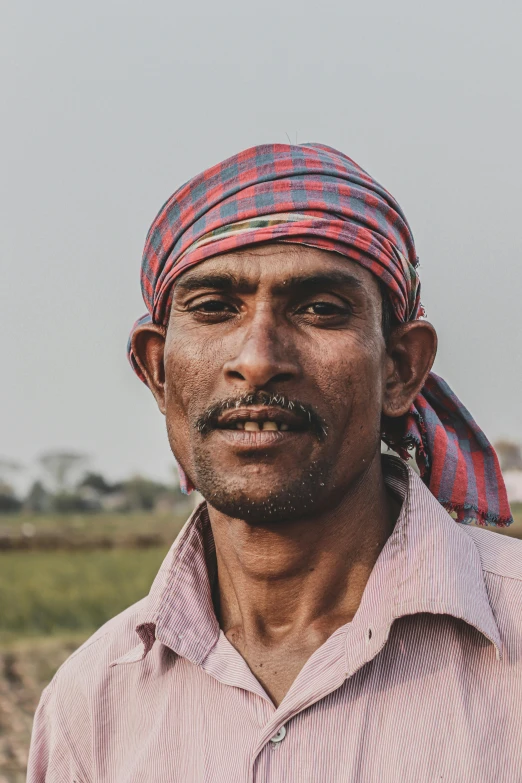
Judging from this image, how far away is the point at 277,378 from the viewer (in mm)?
2520

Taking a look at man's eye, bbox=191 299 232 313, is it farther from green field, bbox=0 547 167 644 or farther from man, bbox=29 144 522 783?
green field, bbox=0 547 167 644

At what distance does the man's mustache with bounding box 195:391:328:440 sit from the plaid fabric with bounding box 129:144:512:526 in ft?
1.37

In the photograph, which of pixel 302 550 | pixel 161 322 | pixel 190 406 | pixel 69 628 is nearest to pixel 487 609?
pixel 302 550

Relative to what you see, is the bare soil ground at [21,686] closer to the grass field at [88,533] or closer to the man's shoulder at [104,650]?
the man's shoulder at [104,650]

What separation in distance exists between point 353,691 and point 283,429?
0.66m

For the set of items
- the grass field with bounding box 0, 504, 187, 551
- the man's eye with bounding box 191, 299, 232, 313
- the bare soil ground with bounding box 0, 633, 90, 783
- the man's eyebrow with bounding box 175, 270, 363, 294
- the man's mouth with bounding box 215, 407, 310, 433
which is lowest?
the grass field with bounding box 0, 504, 187, 551

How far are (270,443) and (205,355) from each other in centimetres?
32

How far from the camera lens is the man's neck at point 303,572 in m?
2.67

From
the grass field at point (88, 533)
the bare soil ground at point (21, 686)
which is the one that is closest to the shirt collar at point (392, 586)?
the bare soil ground at point (21, 686)

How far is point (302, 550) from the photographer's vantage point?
8.84 feet

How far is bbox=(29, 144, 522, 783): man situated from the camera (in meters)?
2.36

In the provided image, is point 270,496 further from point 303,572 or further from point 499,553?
point 499,553

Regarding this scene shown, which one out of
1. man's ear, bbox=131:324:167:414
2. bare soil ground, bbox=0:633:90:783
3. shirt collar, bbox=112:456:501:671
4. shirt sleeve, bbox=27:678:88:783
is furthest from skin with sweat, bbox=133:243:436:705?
bare soil ground, bbox=0:633:90:783

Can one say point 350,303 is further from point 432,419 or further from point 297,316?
point 432,419
